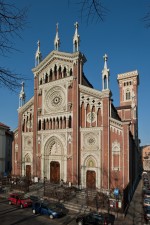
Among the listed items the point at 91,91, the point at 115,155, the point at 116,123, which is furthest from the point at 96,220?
the point at 91,91

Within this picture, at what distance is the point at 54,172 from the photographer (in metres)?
32.0

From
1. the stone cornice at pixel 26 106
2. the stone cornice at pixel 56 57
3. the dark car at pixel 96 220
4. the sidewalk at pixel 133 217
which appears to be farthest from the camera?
the stone cornice at pixel 26 106

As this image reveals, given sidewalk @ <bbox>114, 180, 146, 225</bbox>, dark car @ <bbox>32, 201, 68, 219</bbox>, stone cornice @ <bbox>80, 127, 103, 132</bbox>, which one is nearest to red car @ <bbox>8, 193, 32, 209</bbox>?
dark car @ <bbox>32, 201, 68, 219</bbox>

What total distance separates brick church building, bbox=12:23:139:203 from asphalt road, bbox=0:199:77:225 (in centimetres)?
838

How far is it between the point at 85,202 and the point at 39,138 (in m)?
14.2

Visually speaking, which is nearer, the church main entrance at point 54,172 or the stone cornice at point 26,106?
the church main entrance at point 54,172

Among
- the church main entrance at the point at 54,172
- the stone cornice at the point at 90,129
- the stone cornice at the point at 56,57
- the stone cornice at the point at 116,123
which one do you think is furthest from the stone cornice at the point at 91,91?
the church main entrance at the point at 54,172

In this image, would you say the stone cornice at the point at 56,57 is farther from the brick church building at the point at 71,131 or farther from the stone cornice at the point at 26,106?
the stone cornice at the point at 26,106

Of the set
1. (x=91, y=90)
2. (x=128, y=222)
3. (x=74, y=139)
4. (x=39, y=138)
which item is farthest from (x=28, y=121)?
(x=128, y=222)

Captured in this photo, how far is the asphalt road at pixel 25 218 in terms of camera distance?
18125mm

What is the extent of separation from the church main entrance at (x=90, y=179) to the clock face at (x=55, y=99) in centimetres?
1069

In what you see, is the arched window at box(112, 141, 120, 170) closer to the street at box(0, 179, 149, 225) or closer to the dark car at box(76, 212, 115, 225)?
the street at box(0, 179, 149, 225)

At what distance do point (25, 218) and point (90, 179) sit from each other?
11221 millimetres

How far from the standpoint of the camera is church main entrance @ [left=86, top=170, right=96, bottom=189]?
1088 inches
